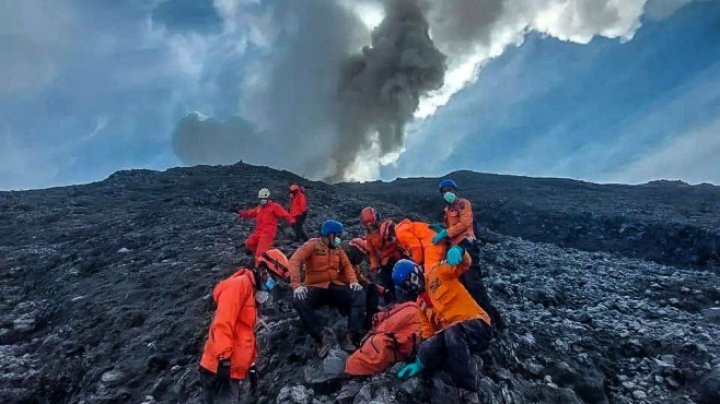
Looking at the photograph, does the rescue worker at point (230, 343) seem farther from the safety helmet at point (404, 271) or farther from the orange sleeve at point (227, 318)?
the safety helmet at point (404, 271)

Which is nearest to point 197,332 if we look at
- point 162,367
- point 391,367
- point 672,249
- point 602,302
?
point 162,367

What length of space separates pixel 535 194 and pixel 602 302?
2152 cm

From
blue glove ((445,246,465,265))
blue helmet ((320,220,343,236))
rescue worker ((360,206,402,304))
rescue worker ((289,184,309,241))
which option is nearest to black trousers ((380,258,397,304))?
rescue worker ((360,206,402,304))

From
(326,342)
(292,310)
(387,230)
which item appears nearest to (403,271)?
(326,342)

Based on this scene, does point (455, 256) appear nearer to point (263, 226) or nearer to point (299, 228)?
point (263, 226)

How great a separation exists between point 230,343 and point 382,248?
11.9 ft

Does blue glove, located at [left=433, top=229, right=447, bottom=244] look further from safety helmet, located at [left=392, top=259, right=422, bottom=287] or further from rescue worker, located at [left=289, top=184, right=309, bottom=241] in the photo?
rescue worker, located at [left=289, top=184, right=309, bottom=241]

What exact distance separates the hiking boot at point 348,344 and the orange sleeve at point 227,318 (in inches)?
69.6

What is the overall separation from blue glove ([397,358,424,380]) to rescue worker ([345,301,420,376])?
0.36 meters

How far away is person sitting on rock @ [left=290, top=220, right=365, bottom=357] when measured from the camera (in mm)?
7203

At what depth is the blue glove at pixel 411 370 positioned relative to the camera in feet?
19.4

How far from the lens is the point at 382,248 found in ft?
28.6

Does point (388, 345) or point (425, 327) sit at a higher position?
point (425, 327)

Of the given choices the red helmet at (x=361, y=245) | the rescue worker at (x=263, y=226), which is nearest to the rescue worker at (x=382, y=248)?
the red helmet at (x=361, y=245)
